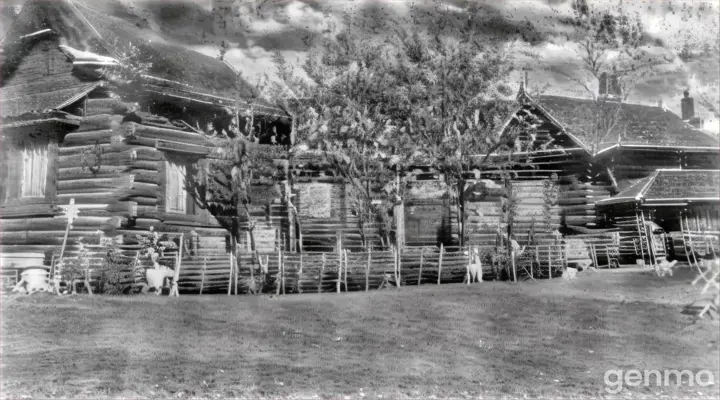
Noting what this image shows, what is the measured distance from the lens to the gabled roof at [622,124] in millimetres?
27188

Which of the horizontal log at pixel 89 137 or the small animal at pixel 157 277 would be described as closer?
the small animal at pixel 157 277

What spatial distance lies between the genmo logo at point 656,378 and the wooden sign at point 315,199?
48.1 feet

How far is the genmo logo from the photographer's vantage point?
33.0 ft

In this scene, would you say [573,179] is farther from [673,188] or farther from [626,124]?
[626,124]

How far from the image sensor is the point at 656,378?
10.2 metres

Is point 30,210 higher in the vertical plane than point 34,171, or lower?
lower

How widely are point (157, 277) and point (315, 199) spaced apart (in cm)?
958

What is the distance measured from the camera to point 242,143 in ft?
59.7

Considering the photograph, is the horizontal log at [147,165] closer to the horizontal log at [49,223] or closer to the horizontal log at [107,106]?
the horizontal log at [107,106]

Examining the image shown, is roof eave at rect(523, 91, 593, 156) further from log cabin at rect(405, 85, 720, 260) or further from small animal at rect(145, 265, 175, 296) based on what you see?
small animal at rect(145, 265, 175, 296)

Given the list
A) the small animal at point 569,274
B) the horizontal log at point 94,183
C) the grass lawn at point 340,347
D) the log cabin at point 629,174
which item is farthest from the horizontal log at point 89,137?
the log cabin at point 629,174

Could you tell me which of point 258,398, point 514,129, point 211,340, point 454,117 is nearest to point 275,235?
point 454,117

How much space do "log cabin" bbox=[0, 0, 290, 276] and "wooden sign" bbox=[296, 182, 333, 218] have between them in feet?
21.0

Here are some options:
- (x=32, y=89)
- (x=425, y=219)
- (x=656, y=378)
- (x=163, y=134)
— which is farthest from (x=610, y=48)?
(x=32, y=89)
